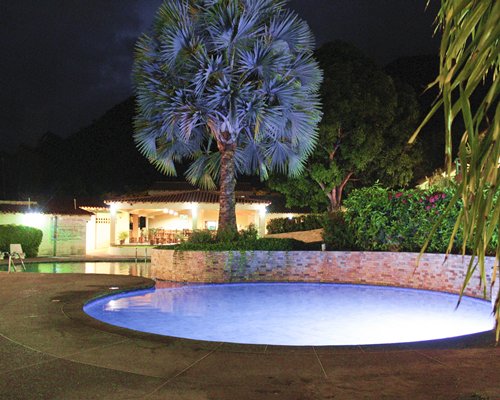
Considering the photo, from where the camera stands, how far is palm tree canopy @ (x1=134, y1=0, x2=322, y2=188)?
48.8 feet

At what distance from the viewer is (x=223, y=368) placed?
5.00 m

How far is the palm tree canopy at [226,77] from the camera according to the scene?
14875 millimetres

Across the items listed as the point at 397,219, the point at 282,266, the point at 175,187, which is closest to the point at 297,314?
the point at 282,266

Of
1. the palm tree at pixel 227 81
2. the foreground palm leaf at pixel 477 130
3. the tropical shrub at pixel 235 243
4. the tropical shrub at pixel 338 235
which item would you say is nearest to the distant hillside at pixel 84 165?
the palm tree at pixel 227 81

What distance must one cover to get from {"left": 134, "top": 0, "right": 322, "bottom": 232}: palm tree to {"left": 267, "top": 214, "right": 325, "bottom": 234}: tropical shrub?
33.3 ft

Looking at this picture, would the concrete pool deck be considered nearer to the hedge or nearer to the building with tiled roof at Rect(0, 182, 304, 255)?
the hedge

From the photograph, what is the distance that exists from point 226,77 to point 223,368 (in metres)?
11.4

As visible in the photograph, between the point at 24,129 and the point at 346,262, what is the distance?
4458 cm

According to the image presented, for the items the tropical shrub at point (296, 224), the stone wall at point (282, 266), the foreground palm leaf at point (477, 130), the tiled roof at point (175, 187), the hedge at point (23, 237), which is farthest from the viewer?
the tiled roof at point (175, 187)

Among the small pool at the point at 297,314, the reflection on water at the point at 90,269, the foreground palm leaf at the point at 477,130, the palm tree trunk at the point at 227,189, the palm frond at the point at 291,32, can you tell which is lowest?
the small pool at the point at 297,314

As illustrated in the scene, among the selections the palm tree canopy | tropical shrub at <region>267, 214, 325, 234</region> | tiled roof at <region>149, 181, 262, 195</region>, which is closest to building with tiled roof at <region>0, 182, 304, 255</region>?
tropical shrub at <region>267, 214, 325, 234</region>

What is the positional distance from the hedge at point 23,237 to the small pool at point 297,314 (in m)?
13.4

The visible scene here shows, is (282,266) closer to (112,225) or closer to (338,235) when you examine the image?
(338,235)

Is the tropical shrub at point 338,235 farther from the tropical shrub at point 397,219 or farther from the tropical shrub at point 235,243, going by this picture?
the tropical shrub at point 235,243
